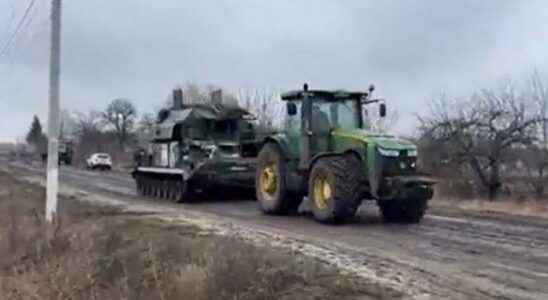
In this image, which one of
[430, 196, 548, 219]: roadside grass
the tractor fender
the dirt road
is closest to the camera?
the dirt road

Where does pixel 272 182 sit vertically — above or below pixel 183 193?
above

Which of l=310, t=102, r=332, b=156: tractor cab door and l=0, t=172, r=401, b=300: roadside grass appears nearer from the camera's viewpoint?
l=0, t=172, r=401, b=300: roadside grass

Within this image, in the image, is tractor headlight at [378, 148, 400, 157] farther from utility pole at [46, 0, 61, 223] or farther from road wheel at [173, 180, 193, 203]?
road wheel at [173, 180, 193, 203]

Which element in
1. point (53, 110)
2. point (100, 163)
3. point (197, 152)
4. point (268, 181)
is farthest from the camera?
point (100, 163)

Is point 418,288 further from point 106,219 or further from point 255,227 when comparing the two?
point 106,219

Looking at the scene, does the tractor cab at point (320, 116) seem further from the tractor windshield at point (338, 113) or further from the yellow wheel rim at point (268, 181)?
the yellow wheel rim at point (268, 181)

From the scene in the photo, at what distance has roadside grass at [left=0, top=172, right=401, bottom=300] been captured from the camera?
9.93 metres

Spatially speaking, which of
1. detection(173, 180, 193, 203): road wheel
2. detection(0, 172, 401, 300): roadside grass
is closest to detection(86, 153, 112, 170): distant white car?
detection(173, 180, 193, 203): road wheel

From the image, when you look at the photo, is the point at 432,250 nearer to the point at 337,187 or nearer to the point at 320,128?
the point at 337,187

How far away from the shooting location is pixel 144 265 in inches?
514

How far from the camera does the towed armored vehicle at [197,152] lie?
25.9 meters

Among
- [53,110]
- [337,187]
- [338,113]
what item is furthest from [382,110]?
[53,110]

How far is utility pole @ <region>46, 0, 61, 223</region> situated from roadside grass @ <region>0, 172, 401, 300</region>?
708 mm

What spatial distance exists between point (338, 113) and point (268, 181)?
2555 millimetres
